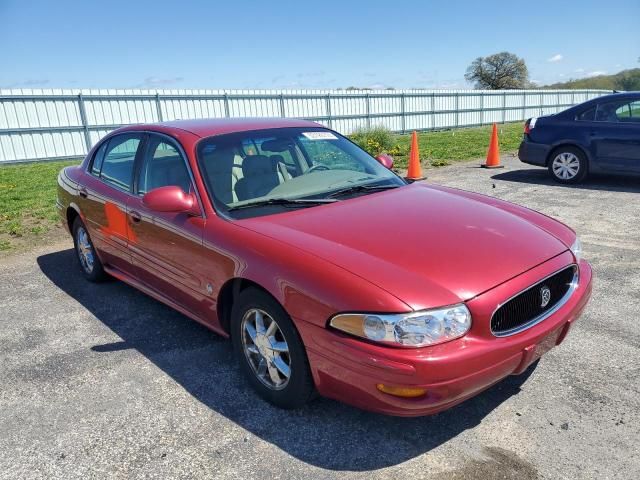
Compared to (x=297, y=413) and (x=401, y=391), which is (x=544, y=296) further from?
(x=297, y=413)

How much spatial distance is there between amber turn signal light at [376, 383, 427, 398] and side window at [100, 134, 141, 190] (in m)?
2.86

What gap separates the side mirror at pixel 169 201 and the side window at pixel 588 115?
786 cm

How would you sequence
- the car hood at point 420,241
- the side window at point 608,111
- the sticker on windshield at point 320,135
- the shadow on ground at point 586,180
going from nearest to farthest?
the car hood at point 420,241 < the sticker on windshield at point 320,135 < the side window at point 608,111 < the shadow on ground at point 586,180

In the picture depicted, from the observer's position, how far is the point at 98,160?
4.91 meters

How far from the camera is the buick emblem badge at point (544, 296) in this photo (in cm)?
263

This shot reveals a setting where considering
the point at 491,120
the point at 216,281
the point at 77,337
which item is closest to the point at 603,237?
the point at 216,281

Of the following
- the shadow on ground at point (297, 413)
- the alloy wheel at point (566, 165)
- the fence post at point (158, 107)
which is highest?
the fence post at point (158, 107)

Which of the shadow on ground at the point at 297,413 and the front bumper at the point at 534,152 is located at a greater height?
the front bumper at the point at 534,152

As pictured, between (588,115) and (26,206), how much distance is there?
388 inches

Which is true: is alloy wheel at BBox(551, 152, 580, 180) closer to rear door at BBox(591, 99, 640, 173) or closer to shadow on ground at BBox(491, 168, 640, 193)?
shadow on ground at BBox(491, 168, 640, 193)

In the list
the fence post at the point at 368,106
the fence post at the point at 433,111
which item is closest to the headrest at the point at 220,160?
the fence post at the point at 368,106

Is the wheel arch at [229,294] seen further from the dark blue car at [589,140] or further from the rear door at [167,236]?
the dark blue car at [589,140]

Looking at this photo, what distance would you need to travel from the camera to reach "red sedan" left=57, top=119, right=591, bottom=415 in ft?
7.47

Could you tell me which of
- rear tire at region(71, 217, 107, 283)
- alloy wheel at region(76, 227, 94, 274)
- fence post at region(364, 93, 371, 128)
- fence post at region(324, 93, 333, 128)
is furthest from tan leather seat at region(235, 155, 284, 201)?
fence post at region(364, 93, 371, 128)
